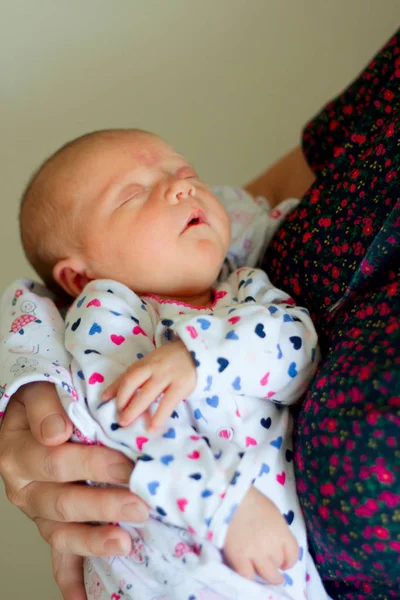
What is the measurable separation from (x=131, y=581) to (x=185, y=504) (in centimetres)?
18

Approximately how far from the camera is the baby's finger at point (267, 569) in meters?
0.72

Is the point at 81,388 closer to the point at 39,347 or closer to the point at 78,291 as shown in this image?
the point at 39,347

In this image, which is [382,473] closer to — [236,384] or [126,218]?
[236,384]

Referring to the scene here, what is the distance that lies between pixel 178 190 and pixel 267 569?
58 centimetres

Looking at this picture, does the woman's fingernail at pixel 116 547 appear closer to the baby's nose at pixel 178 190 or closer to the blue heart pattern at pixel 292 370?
the blue heart pattern at pixel 292 370

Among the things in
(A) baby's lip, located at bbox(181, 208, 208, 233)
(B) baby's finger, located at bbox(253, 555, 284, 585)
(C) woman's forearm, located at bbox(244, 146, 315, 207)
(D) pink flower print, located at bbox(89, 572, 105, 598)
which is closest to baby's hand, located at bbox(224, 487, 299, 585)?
(B) baby's finger, located at bbox(253, 555, 284, 585)

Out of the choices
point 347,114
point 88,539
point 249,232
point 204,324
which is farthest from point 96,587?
point 347,114

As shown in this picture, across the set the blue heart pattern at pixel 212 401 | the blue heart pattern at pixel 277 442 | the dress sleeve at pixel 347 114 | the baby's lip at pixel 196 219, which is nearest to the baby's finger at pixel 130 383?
the blue heart pattern at pixel 212 401

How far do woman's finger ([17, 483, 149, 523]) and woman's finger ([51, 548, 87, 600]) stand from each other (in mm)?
102

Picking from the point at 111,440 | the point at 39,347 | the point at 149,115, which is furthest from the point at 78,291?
the point at 149,115

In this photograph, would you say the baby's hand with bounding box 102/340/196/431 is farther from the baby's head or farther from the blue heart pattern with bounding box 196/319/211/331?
the baby's head

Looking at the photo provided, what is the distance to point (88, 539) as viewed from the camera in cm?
82

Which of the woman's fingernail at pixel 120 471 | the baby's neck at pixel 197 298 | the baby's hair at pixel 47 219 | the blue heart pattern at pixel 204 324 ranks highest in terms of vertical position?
the baby's hair at pixel 47 219

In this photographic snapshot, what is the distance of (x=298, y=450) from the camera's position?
0.77 m
